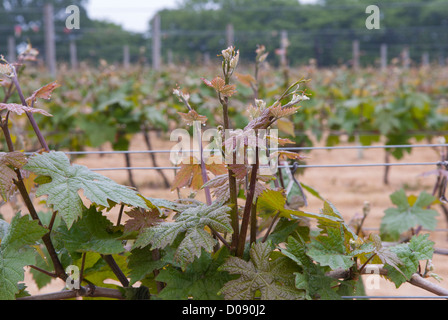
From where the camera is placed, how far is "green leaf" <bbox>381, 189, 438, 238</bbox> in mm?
1810

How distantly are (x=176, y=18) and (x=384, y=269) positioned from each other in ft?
65.4

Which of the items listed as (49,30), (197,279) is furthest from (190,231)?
(49,30)

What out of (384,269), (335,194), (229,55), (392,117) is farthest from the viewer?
(335,194)

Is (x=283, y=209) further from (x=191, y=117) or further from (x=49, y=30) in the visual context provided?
(x=49, y=30)

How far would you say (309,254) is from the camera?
3.12ft

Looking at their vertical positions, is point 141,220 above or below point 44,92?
below

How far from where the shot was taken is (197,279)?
974mm

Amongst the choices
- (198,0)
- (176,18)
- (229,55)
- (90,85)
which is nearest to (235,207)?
(229,55)

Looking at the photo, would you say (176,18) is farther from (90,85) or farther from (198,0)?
(90,85)

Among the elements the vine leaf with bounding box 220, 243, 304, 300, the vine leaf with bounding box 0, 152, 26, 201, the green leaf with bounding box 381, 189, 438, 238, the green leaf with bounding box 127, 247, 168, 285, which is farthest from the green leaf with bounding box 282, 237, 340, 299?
the green leaf with bounding box 381, 189, 438, 238

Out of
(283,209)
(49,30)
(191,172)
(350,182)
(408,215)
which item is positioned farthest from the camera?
(49,30)

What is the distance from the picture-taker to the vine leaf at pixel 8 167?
94cm

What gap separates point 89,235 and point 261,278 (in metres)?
0.41

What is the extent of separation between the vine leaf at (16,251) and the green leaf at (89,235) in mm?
94
